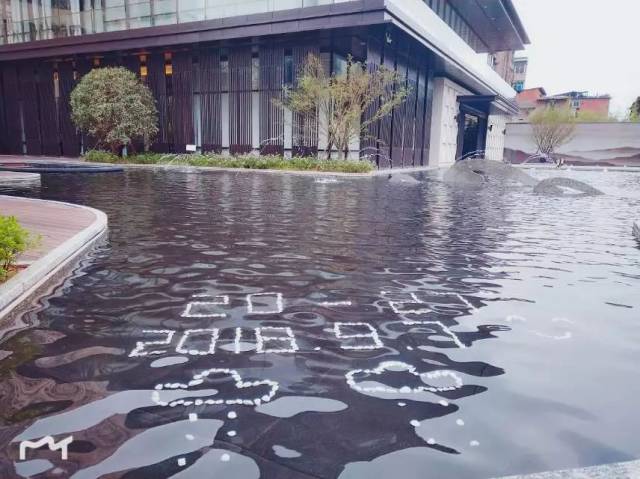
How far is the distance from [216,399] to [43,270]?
3.20 metres

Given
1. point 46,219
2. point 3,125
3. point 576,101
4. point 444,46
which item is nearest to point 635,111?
point 576,101

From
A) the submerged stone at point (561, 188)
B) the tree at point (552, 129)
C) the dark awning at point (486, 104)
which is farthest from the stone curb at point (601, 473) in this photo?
the tree at point (552, 129)

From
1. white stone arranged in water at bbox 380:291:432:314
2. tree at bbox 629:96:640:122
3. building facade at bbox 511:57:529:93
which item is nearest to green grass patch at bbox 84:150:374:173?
white stone arranged in water at bbox 380:291:432:314

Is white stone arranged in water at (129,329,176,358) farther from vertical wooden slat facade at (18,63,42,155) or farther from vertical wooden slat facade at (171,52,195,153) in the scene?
vertical wooden slat facade at (18,63,42,155)

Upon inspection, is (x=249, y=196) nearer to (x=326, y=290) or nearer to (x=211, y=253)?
(x=211, y=253)

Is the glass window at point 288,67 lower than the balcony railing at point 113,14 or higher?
lower

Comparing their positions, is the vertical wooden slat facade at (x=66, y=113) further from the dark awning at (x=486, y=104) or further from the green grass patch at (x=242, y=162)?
the dark awning at (x=486, y=104)

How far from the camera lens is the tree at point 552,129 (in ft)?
150

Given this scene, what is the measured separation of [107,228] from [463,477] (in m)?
7.10

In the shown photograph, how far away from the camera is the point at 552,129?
152 feet

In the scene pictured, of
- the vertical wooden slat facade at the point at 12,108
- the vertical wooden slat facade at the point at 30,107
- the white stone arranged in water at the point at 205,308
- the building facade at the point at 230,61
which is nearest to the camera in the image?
the white stone arranged in water at the point at 205,308

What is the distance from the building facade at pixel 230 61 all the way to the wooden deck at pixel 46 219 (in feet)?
52.0

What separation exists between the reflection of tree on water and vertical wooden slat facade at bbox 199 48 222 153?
18.2 meters

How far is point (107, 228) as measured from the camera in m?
7.89
